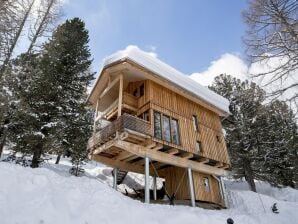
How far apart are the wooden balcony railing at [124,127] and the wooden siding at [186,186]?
16.1 ft

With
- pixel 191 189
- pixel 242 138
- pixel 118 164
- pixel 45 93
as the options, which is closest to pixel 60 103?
pixel 45 93

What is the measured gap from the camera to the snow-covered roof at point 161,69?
46.8 ft

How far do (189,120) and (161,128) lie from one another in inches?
118

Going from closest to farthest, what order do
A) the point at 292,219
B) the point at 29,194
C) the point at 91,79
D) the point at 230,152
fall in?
the point at 29,194 → the point at 292,219 → the point at 91,79 → the point at 230,152

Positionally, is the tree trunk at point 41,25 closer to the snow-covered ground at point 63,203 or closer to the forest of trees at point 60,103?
the forest of trees at point 60,103

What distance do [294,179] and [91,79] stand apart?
2097 centimetres

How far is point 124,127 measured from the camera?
12492 mm

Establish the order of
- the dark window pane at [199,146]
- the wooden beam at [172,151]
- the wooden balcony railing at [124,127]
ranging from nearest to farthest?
the wooden balcony railing at [124,127]
the wooden beam at [172,151]
the dark window pane at [199,146]

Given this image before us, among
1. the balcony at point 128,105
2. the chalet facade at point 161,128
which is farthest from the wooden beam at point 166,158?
the balcony at point 128,105

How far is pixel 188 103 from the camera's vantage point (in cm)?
1728

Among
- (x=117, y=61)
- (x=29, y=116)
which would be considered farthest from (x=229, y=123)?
(x=29, y=116)

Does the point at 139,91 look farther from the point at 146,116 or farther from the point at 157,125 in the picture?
the point at 157,125

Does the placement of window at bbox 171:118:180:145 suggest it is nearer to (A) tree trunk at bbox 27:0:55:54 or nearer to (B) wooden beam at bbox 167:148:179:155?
(B) wooden beam at bbox 167:148:179:155

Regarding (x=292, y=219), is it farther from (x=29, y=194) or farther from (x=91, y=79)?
(x=91, y=79)
